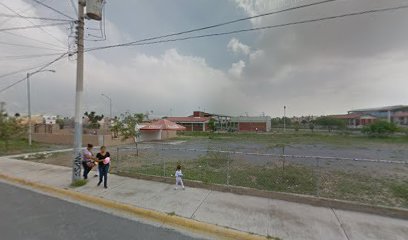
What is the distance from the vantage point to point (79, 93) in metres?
8.05

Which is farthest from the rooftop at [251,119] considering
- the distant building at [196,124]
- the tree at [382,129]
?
the tree at [382,129]

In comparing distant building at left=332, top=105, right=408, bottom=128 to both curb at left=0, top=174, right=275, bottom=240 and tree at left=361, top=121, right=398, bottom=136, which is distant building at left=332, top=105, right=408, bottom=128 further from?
curb at left=0, top=174, right=275, bottom=240

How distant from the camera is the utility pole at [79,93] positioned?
7.98 metres

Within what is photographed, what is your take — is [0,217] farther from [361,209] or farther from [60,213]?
[361,209]

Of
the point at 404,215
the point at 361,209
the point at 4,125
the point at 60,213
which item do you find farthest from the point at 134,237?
the point at 4,125

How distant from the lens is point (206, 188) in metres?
7.32

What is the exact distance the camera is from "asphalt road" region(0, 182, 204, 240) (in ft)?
14.7

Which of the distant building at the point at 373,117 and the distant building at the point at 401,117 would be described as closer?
the distant building at the point at 373,117

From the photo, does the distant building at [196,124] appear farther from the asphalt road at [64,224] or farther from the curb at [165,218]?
the asphalt road at [64,224]

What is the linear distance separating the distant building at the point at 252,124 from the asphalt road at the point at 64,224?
6398cm

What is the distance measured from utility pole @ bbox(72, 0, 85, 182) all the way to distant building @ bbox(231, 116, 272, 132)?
204 feet

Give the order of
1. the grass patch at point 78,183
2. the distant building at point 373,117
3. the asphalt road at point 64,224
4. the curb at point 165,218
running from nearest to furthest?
1. the asphalt road at point 64,224
2. the curb at point 165,218
3. the grass patch at point 78,183
4. the distant building at point 373,117

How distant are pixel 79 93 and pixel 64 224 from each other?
4.67m

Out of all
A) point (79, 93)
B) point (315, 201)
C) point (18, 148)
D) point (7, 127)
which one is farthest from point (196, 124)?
point (315, 201)
